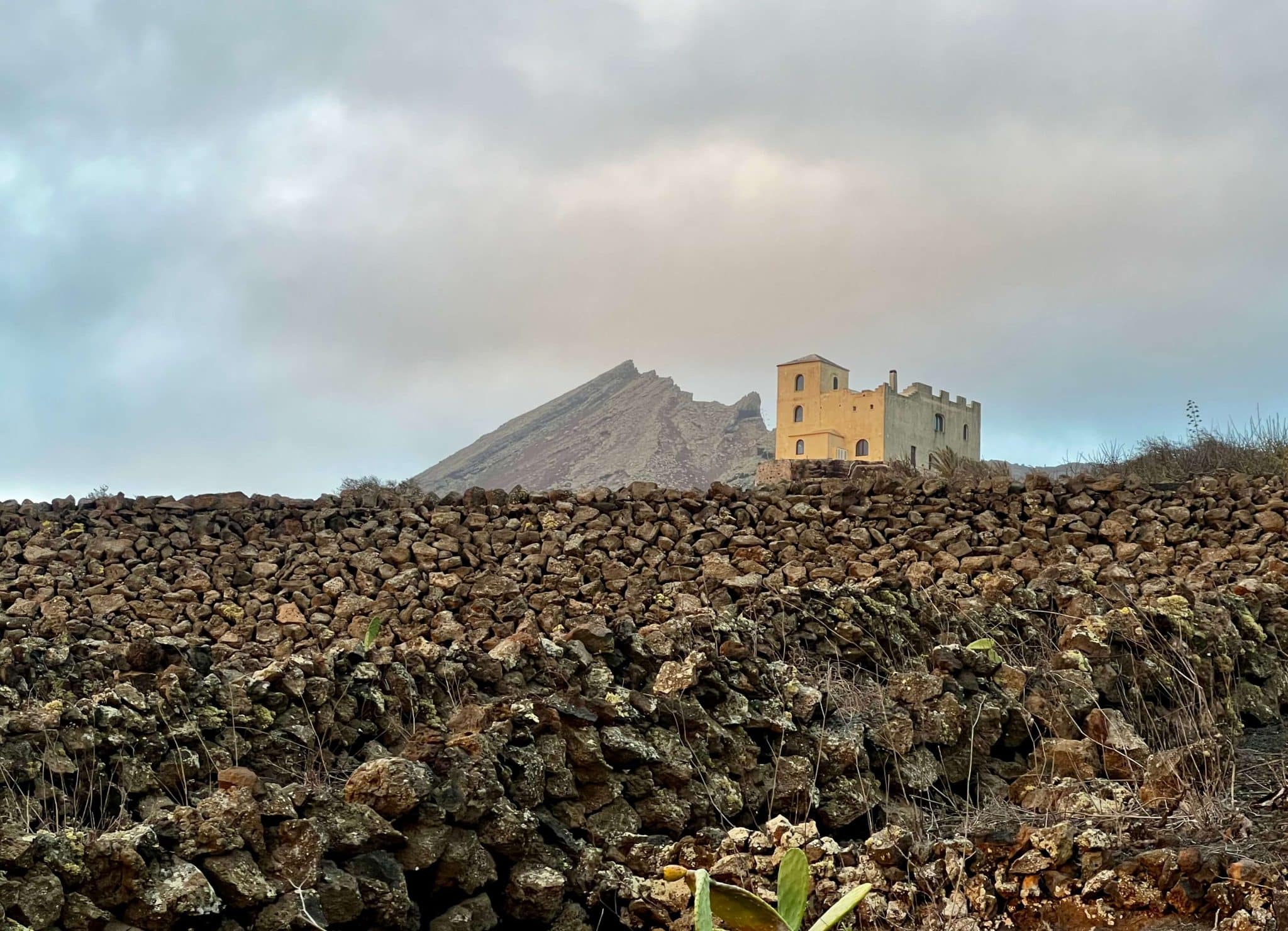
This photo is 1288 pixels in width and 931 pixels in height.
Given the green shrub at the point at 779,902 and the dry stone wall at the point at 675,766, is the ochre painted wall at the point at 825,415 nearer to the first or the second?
the dry stone wall at the point at 675,766

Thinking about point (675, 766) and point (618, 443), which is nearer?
point (675, 766)

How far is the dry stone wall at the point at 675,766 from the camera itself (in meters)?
3.94

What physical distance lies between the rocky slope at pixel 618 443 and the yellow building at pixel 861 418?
8.71 feet

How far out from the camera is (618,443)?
55.8 metres

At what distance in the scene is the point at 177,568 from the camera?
14.5 metres

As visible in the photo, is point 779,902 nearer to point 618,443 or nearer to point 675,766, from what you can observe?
point 675,766

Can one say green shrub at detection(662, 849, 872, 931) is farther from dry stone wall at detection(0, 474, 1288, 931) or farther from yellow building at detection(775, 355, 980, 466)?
yellow building at detection(775, 355, 980, 466)

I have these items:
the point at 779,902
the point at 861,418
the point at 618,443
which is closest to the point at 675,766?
the point at 779,902

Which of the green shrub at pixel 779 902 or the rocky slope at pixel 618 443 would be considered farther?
the rocky slope at pixel 618 443

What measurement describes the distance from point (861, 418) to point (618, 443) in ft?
38.0

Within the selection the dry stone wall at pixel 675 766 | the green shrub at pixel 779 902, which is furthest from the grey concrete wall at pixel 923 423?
the green shrub at pixel 779 902

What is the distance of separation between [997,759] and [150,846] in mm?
4040

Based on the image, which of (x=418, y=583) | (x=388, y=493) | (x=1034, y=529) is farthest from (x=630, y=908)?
(x=388, y=493)

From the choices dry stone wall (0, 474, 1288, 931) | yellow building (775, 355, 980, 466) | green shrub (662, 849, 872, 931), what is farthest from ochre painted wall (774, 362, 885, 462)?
green shrub (662, 849, 872, 931)
